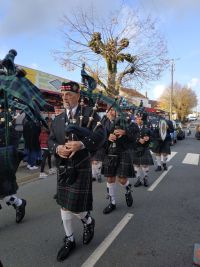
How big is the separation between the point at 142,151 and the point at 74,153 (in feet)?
Result: 14.0

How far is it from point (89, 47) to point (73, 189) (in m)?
13.7

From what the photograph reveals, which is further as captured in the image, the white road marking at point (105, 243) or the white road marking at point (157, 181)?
the white road marking at point (157, 181)

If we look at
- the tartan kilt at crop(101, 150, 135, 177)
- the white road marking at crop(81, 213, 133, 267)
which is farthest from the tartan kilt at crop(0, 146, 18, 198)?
the tartan kilt at crop(101, 150, 135, 177)

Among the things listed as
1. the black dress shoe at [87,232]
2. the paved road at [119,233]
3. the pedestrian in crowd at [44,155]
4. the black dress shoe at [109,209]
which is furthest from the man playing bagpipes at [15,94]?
the pedestrian in crowd at [44,155]

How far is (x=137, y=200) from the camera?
597cm

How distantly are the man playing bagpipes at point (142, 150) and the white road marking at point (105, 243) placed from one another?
252 cm

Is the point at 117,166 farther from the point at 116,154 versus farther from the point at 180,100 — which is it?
the point at 180,100

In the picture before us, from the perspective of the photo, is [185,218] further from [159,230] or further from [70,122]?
[70,122]

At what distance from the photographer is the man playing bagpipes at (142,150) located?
24.1 ft

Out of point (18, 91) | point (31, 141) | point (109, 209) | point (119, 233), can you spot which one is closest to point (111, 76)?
point (31, 141)

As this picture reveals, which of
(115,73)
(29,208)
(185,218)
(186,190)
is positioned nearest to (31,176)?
(29,208)

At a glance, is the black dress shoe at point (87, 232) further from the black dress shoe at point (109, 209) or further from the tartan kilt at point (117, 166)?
the tartan kilt at point (117, 166)

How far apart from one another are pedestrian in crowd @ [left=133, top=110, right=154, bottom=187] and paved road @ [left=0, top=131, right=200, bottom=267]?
86cm

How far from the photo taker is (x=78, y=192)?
3.51 m
